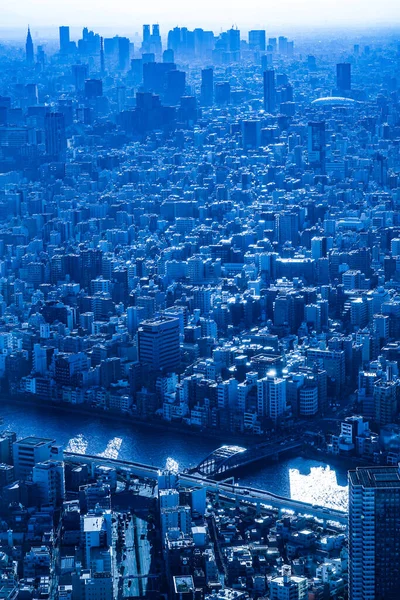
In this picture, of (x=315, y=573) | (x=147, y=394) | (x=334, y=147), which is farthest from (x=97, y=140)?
(x=315, y=573)

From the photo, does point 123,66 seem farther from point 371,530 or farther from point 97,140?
point 371,530

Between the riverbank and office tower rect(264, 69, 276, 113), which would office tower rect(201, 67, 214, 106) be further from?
the riverbank

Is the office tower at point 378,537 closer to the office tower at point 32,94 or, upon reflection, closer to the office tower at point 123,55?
the office tower at point 32,94

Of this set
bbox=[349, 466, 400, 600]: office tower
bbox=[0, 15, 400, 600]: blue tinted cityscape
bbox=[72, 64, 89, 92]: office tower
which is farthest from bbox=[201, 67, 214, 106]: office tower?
bbox=[349, 466, 400, 600]: office tower

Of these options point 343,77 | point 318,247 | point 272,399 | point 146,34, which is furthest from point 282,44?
point 272,399

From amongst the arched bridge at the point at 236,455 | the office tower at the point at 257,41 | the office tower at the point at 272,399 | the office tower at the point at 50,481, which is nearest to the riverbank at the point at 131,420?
the arched bridge at the point at 236,455

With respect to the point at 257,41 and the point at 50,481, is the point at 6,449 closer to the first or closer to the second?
the point at 50,481
